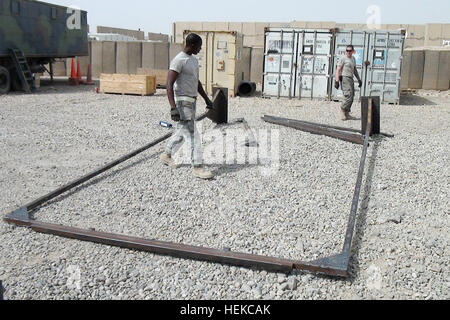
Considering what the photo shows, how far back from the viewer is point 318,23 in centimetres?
3469

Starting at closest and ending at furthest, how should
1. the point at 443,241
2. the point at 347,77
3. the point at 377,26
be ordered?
the point at 443,241
the point at 347,77
the point at 377,26

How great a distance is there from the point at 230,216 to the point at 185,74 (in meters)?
2.12

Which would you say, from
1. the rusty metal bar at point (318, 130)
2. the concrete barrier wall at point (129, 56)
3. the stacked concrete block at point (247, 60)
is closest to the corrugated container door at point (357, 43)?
the rusty metal bar at point (318, 130)

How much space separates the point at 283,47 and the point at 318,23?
2118cm

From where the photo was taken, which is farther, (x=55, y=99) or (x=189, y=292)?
(x=55, y=99)

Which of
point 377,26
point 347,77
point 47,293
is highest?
point 377,26

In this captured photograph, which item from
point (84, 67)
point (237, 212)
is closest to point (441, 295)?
point (237, 212)

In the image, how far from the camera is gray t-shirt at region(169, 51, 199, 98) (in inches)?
232

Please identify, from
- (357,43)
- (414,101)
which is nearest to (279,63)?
(357,43)

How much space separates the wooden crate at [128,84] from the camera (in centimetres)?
1577

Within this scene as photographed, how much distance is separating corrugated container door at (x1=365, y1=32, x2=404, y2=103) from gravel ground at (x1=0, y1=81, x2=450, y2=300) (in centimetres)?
577

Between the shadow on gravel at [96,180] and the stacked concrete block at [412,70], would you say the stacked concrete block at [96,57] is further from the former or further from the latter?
the shadow on gravel at [96,180]

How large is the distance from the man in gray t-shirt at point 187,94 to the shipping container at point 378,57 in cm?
950
